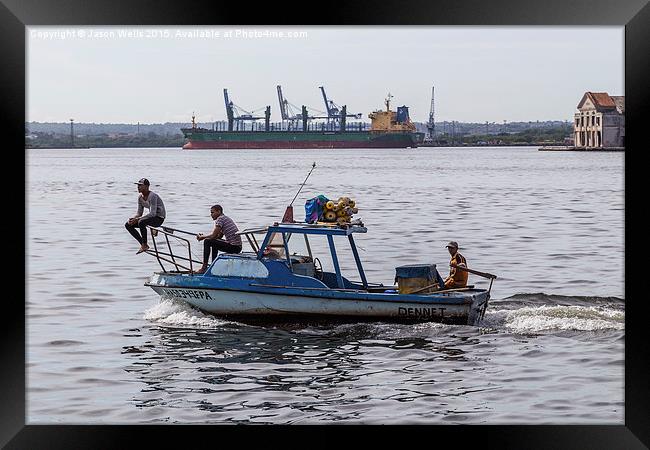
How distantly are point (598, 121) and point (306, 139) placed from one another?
3057 cm

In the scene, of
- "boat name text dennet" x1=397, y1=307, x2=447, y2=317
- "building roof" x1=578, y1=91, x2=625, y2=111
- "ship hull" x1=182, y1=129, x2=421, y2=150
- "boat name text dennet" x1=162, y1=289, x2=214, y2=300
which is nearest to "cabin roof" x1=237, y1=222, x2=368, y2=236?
"boat name text dennet" x1=397, y1=307, x2=447, y2=317

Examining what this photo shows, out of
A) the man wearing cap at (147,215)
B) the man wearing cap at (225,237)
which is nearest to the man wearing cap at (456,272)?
the man wearing cap at (225,237)

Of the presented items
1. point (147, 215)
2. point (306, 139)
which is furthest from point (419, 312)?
point (306, 139)

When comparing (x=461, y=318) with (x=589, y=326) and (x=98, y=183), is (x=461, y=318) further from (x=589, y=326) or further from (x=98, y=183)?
(x=98, y=183)

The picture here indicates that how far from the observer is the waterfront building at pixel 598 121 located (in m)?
70.7

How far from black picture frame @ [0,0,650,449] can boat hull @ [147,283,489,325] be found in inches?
Answer: 176

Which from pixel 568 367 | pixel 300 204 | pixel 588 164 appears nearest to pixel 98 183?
pixel 300 204

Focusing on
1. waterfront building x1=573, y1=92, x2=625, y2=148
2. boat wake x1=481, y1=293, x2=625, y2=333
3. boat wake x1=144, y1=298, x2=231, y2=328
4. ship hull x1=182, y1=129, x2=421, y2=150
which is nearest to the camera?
boat wake x1=481, y1=293, x2=625, y2=333

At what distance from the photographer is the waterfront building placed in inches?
2783

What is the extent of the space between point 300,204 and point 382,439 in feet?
114

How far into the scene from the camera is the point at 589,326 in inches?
639

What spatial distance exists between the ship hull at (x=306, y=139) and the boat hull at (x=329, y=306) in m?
83.1

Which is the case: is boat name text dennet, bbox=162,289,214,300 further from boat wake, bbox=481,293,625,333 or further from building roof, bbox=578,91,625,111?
building roof, bbox=578,91,625,111

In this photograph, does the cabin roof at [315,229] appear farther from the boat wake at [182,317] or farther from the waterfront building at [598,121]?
the waterfront building at [598,121]
